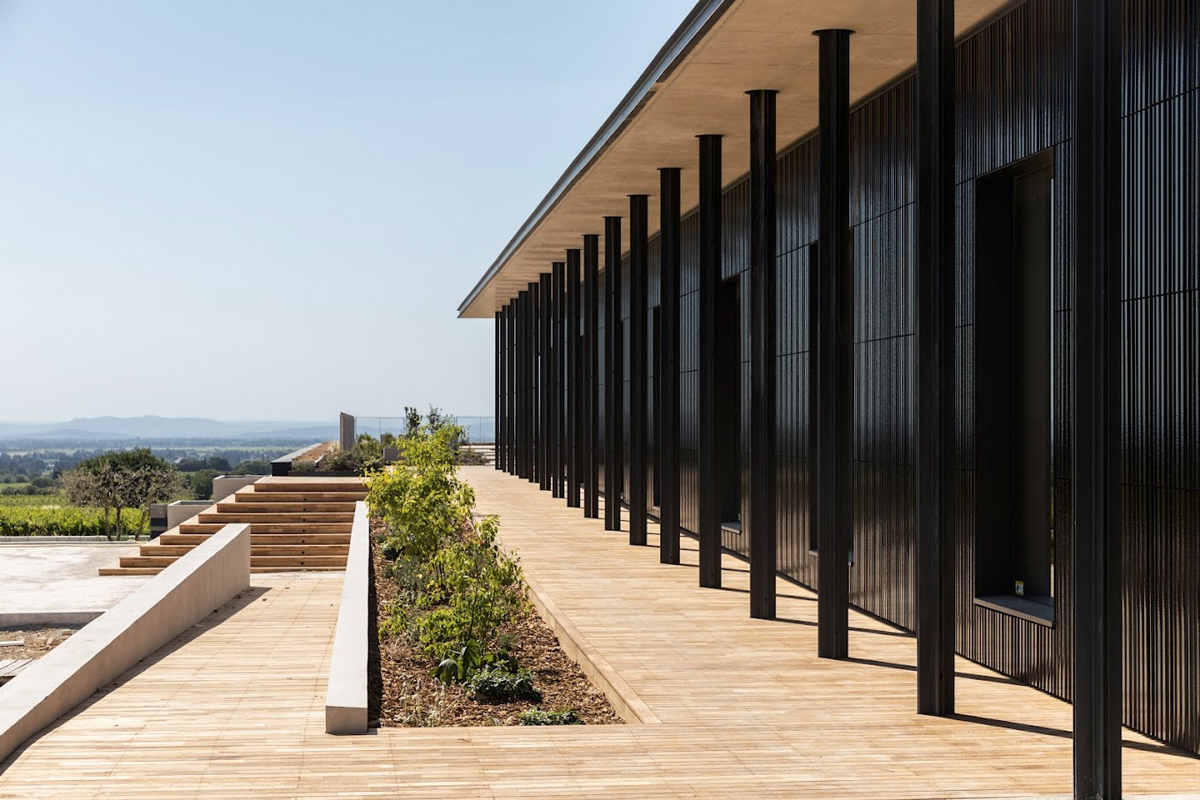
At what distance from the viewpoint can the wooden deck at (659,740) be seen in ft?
18.3

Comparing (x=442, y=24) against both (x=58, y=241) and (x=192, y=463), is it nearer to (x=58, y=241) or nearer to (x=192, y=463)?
(x=58, y=241)

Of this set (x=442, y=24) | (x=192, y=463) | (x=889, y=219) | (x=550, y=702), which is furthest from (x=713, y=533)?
(x=192, y=463)

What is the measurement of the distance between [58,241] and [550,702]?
3977 inches

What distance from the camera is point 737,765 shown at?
593 centimetres

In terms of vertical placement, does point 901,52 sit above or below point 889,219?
above

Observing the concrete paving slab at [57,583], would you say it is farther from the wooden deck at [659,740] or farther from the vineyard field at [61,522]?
the vineyard field at [61,522]

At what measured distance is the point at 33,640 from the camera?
1590 centimetres

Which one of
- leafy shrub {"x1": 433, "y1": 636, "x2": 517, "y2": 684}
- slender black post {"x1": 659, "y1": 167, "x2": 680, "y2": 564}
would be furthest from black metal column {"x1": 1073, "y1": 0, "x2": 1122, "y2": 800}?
slender black post {"x1": 659, "y1": 167, "x2": 680, "y2": 564}

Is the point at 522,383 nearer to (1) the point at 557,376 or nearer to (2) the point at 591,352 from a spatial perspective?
(1) the point at 557,376

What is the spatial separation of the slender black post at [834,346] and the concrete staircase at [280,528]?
14.3m

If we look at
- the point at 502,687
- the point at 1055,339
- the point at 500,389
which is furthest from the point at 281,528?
the point at 1055,339

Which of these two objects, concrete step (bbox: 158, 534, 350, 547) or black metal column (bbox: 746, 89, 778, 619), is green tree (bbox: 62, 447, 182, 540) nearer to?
concrete step (bbox: 158, 534, 350, 547)

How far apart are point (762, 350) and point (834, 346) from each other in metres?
1.57

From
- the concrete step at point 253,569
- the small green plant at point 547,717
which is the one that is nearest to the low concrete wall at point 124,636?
the small green plant at point 547,717
